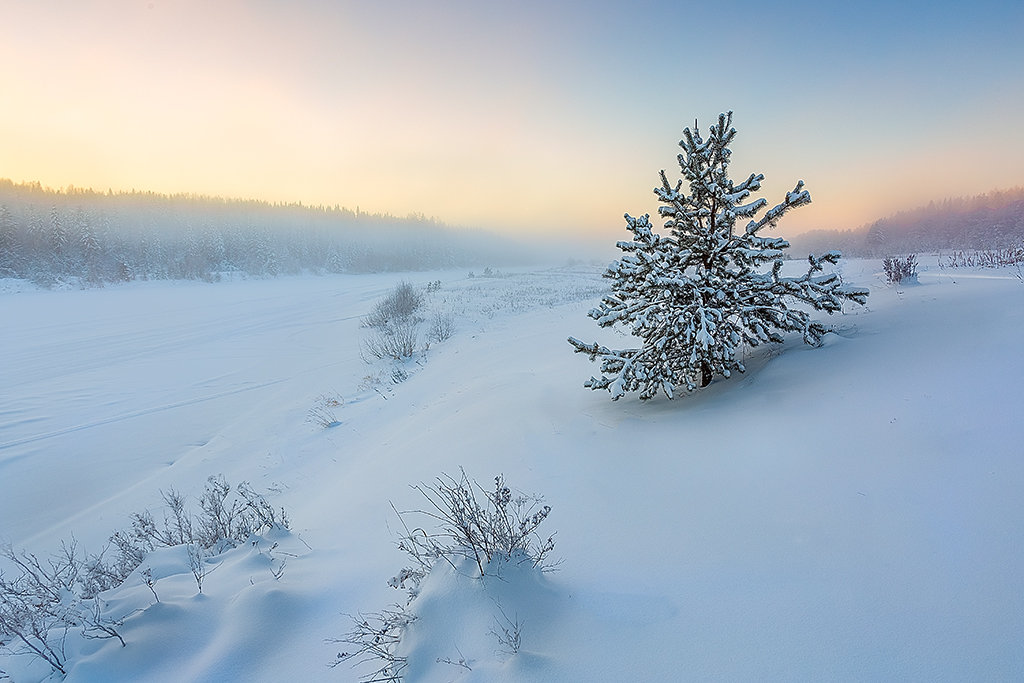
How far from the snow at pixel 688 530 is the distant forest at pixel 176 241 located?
5877cm

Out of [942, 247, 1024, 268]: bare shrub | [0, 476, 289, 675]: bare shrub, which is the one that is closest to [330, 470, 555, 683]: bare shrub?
[0, 476, 289, 675]: bare shrub

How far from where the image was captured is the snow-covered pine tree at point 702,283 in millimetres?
4891

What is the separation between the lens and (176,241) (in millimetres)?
70812

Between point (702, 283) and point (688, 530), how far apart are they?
314 centimetres

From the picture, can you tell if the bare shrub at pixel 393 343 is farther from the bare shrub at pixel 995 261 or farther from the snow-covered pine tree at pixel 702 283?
the bare shrub at pixel 995 261

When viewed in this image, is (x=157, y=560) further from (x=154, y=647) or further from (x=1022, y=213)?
(x=1022, y=213)

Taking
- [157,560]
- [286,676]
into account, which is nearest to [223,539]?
[157,560]

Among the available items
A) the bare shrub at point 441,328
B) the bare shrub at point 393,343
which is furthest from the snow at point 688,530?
the bare shrub at point 441,328

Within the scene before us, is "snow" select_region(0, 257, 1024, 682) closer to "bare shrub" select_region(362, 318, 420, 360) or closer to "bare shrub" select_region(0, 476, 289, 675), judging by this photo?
"bare shrub" select_region(0, 476, 289, 675)

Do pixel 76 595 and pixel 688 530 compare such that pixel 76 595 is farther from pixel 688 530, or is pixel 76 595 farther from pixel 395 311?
pixel 395 311

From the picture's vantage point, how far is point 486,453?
5336 mm

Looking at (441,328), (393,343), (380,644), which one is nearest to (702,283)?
(380,644)

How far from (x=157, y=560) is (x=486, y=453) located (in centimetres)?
344

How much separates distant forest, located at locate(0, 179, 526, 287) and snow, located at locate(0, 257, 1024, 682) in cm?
5877
